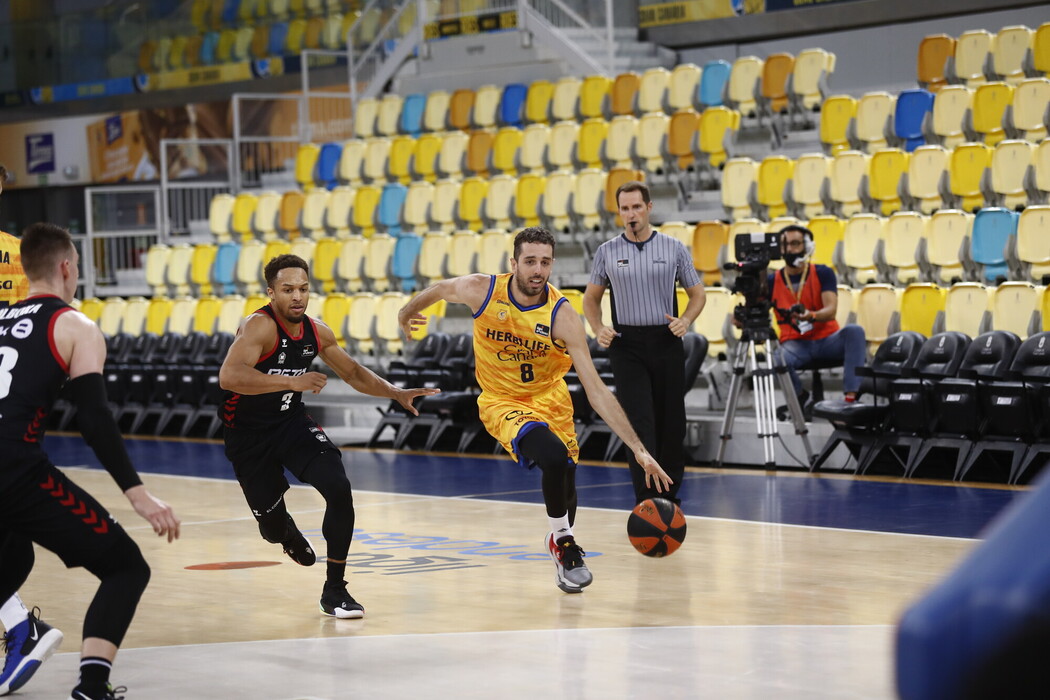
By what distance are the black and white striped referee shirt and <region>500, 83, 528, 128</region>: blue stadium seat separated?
1111 centimetres

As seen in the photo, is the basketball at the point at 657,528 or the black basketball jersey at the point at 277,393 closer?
the black basketball jersey at the point at 277,393

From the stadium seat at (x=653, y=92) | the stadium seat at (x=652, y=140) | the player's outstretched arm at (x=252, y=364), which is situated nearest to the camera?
the player's outstretched arm at (x=252, y=364)

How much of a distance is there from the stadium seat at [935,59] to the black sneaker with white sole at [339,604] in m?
11.9

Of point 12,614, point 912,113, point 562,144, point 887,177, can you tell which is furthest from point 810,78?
point 12,614

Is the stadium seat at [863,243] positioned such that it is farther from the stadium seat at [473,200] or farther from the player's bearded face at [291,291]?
the player's bearded face at [291,291]

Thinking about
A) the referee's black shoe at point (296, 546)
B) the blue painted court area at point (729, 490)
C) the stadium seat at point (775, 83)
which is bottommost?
the blue painted court area at point (729, 490)

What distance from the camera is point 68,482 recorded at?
4.23 metres

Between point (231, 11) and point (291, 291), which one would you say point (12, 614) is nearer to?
point (291, 291)

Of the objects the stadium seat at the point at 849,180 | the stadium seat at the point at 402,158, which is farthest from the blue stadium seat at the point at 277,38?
the stadium seat at the point at 849,180

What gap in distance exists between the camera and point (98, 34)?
85.7ft

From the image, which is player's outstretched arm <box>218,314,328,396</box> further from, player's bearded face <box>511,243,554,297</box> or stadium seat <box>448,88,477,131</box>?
stadium seat <box>448,88,477,131</box>

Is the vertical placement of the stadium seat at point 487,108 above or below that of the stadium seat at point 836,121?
above

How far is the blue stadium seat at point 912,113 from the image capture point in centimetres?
1460

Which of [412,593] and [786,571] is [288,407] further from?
[786,571]
